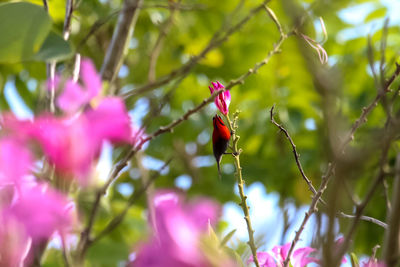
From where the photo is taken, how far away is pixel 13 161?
0.30 meters

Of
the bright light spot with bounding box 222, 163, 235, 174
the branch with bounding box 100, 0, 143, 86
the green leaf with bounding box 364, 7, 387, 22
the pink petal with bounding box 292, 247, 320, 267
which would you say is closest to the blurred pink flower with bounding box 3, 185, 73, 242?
the pink petal with bounding box 292, 247, 320, 267

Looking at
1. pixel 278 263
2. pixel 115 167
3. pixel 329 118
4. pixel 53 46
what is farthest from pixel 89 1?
pixel 329 118

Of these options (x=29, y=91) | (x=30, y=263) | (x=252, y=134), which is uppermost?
(x=30, y=263)

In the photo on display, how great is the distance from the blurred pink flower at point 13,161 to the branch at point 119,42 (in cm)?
55

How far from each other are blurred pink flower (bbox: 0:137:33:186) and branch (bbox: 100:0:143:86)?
549 mm

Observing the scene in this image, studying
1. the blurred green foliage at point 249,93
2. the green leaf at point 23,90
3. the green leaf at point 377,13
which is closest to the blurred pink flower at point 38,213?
the blurred green foliage at point 249,93

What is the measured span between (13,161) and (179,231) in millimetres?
107

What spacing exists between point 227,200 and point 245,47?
0.58 metres

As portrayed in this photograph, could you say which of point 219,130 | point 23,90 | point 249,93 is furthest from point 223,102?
point 23,90

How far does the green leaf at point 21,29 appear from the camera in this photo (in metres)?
0.61

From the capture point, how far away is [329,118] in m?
0.29

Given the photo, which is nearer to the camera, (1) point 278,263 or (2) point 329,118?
(2) point 329,118

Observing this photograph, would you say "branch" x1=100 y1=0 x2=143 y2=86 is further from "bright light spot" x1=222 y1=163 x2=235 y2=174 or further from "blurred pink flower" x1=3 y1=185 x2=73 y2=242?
"bright light spot" x1=222 y1=163 x2=235 y2=174

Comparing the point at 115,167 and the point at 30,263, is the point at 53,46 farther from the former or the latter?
the point at 30,263
